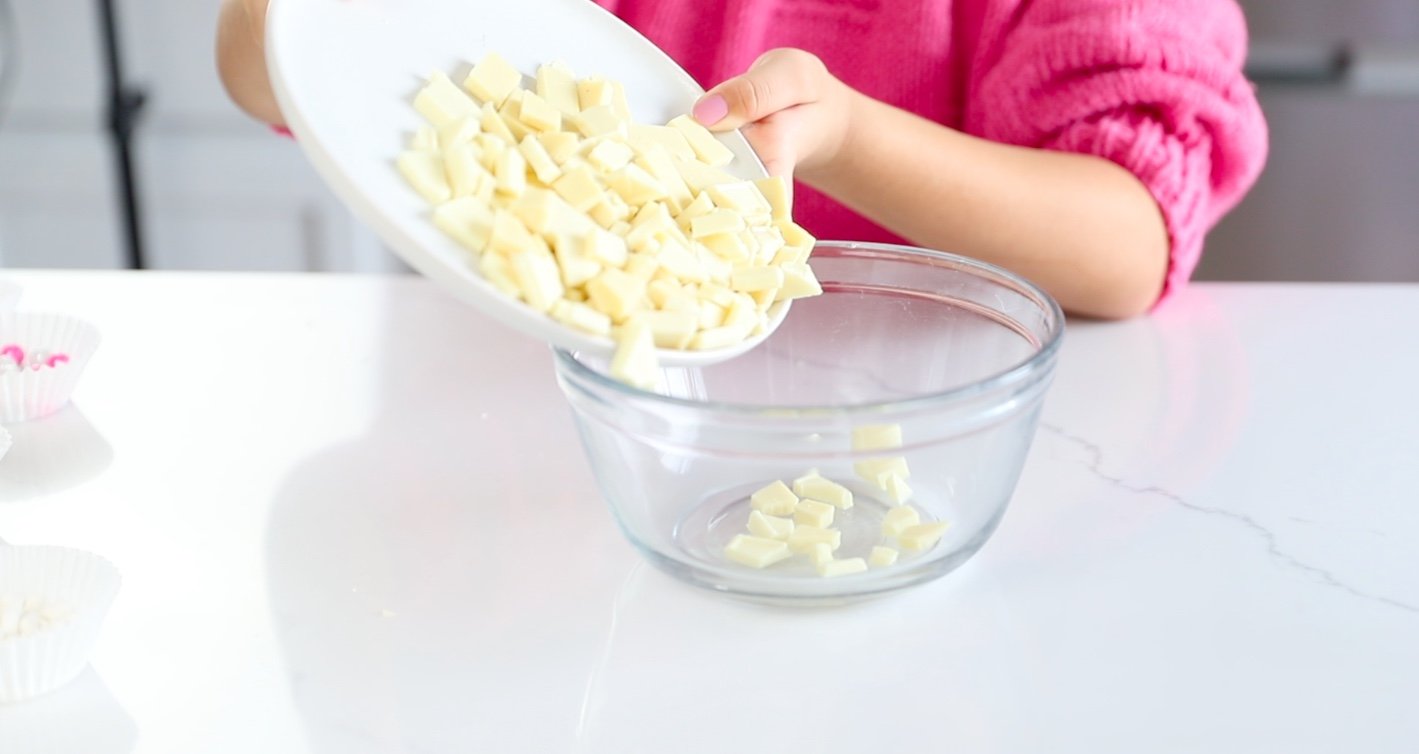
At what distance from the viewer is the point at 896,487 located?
629 mm

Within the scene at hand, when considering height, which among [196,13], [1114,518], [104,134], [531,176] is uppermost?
[531,176]

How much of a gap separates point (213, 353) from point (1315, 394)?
71 centimetres

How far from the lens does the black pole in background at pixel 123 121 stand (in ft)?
6.40

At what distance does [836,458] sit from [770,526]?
0.21ft

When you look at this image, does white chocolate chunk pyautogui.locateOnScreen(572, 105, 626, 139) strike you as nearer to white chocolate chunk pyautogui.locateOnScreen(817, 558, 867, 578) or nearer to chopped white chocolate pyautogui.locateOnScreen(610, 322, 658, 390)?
chopped white chocolate pyautogui.locateOnScreen(610, 322, 658, 390)

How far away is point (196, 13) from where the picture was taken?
196 cm

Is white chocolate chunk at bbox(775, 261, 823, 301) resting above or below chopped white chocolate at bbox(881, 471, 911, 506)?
above

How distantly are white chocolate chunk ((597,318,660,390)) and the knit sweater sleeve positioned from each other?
0.53 m

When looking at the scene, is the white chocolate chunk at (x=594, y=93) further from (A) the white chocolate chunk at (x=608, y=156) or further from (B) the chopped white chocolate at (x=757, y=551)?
(B) the chopped white chocolate at (x=757, y=551)

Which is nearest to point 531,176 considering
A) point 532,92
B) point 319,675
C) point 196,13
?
point 532,92

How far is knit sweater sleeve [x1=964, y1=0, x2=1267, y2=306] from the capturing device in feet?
3.06

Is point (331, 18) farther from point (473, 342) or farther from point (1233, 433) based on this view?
point (1233, 433)

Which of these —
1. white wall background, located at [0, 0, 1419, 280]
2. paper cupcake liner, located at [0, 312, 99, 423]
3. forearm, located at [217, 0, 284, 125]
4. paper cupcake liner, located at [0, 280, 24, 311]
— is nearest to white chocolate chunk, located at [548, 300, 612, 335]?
paper cupcake liner, located at [0, 312, 99, 423]

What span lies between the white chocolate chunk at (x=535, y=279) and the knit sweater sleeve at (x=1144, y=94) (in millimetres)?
545
